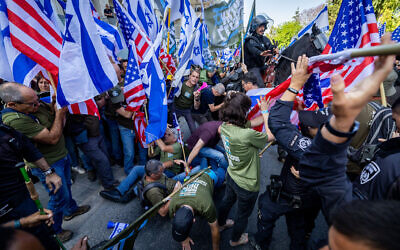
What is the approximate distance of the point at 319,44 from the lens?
3521mm

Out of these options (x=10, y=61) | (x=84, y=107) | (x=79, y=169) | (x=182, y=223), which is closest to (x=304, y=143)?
(x=182, y=223)

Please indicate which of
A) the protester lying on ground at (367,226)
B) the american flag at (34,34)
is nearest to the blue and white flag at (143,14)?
the american flag at (34,34)

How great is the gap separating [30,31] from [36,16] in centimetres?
21

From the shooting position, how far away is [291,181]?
1.92 m

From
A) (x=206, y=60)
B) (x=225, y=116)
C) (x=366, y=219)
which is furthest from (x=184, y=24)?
(x=366, y=219)

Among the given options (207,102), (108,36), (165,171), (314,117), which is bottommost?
(165,171)

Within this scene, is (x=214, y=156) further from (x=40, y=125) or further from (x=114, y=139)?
(x=40, y=125)

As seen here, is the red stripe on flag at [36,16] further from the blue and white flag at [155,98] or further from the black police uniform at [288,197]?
the black police uniform at [288,197]

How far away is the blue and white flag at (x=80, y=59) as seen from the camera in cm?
213

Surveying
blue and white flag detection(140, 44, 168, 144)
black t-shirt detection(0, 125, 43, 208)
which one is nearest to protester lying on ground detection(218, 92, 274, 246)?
blue and white flag detection(140, 44, 168, 144)

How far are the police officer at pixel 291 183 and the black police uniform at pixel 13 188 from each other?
2.32 meters

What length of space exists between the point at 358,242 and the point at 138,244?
9.42ft

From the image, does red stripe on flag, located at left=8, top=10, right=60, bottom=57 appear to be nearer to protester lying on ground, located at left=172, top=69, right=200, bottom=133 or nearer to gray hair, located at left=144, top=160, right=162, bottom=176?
gray hair, located at left=144, top=160, right=162, bottom=176

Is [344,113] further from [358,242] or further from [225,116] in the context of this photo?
[225,116]
